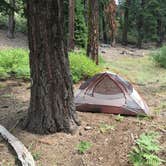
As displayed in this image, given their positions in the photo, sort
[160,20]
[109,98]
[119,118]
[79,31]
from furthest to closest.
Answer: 1. [160,20]
2. [79,31]
3. [109,98]
4. [119,118]

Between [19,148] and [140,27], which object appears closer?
[19,148]

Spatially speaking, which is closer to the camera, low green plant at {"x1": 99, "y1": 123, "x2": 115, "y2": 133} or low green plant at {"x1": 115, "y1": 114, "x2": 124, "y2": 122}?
low green plant at {"x1": 99, "y1": 123, "x2": 115, "y2": 133}

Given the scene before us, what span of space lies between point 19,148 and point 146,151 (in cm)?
175

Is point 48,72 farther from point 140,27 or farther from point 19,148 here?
point 140,27

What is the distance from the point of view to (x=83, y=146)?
5.43 m

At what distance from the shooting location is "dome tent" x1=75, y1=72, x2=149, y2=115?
6.93 m

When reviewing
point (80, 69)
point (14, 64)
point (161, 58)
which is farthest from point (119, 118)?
point (161, 58)

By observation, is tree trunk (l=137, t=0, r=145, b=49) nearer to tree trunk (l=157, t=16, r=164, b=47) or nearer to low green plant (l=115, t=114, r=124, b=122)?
tree trunk (l=157, t=16, r=164, b=47)

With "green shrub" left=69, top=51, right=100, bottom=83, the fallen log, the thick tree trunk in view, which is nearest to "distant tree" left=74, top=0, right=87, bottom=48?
"green shrub" left=69, top=51, right=100, bottom=83

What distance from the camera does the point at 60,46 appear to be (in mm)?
5566

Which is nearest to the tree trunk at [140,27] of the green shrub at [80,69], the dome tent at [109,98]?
the green shrub at [80,69]

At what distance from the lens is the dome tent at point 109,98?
693 centimetres

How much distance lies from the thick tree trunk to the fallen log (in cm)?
45

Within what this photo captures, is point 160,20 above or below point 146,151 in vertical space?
above
